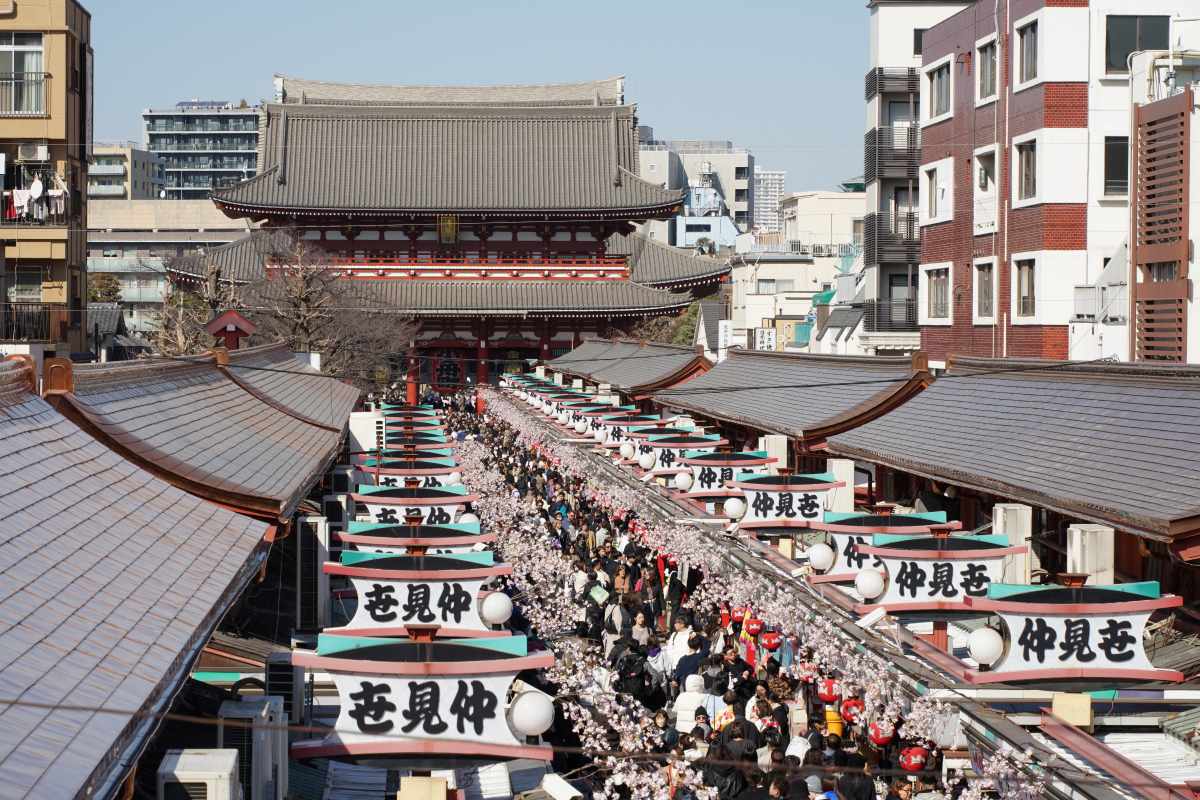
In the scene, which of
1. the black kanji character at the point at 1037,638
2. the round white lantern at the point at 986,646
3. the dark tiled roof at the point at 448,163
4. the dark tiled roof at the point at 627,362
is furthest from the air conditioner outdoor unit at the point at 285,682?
the dark tiled roof at the point at 448,163

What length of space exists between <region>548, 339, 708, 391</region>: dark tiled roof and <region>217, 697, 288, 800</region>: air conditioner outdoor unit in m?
26.8

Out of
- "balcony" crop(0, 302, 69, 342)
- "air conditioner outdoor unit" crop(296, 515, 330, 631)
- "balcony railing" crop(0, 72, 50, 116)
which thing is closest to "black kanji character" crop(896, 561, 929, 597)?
"air conditioner outdoor unit" crop(296, 515, 330, 631)

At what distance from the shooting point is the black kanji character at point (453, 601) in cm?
1220

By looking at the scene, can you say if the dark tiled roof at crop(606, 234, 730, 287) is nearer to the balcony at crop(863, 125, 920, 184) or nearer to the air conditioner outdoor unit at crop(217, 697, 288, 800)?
the balcony at crop(863, 125, 920, 184)

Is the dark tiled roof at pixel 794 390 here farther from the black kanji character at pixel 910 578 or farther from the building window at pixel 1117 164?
the black kanji character at pixel 910 578

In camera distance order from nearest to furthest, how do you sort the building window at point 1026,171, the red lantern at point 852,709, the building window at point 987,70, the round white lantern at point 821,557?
the red lantern at point 852,709 < the round white lantern at point 821,557 < the building window at point 1026,171 < the building window at point 987,70

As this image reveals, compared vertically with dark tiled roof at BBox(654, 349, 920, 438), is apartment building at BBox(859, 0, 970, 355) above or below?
above

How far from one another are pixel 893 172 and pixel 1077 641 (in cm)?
3636

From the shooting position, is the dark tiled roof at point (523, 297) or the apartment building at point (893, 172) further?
the dark tiled roof at point (523, 297)

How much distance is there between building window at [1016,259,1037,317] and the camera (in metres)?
31.9

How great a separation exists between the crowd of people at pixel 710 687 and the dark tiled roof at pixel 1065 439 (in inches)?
104

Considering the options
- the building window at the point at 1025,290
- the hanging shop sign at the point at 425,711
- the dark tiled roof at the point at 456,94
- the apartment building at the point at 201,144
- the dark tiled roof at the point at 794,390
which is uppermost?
the apartment building at the point at 201,144

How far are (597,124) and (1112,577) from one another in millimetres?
57984

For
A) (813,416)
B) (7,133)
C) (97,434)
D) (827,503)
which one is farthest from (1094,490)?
(7,133)
